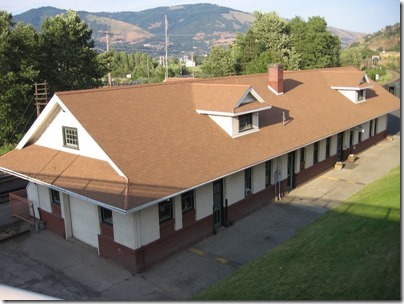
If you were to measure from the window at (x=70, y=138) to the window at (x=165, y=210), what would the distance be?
4.66 metres

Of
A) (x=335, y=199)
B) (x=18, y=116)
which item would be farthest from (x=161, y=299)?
(x=18, y=116)

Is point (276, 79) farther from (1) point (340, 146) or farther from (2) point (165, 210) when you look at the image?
(2) point (165, 210)

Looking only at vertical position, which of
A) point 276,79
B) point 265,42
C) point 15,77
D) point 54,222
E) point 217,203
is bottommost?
point 54,222

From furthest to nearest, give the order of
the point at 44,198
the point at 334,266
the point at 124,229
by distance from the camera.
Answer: the point at 44,198 → the point at 124,229 → the point at 334,266

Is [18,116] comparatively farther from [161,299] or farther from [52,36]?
[161,299]

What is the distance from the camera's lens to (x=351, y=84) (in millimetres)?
31000

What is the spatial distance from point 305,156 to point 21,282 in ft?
52.2

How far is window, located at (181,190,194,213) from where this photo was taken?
16.0 m

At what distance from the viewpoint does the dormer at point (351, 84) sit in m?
30.9

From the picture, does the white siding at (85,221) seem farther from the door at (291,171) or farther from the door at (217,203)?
the door at (291,171)

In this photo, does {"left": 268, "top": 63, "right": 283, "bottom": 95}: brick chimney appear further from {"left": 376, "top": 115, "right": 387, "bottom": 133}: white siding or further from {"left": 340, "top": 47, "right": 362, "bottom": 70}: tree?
{"left": 340, "top": 47, "right": 362, "bottom": 70}: tree

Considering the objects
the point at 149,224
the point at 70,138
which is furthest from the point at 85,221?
the point at 70,138

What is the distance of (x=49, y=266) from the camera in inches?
597

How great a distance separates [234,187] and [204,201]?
6.97ft
